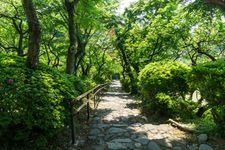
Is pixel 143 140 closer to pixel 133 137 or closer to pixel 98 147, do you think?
pixel 133 137

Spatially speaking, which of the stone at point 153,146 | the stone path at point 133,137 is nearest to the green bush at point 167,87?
the stone path at point 133,137

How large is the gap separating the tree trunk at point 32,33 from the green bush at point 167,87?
4783 mm

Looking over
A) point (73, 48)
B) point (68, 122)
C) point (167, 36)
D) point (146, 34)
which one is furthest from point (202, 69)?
point (146, 34)

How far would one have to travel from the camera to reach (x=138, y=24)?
21.2m

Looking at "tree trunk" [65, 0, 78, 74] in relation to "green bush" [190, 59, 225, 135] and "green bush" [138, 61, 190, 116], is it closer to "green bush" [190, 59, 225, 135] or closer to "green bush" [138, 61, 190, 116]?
"green bush" [138, 61, 190, 116]

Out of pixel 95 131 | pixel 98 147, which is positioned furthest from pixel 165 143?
pixel 95 131

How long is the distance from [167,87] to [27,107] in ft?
20.6

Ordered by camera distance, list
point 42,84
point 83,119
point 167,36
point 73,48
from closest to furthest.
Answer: point 42,84, point 83,119, point 73,48, point 167,36

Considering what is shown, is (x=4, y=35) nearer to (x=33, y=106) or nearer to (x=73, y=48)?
(x=73, y=48)

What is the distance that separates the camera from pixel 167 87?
10.3 meters

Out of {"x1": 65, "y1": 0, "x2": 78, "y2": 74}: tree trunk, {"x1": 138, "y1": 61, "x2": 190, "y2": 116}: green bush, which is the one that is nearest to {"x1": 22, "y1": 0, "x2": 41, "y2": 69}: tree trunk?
{"x1": 138, "y1": 61, "x2": 190, "y2": 116}: green bush

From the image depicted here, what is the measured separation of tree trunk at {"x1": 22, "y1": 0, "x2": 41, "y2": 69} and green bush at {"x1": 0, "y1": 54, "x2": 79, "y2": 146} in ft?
1.89

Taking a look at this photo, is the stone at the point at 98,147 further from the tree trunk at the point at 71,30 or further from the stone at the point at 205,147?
the tree trunk at the point at 71,30

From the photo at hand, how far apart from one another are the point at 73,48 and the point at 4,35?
16331 millimetres
